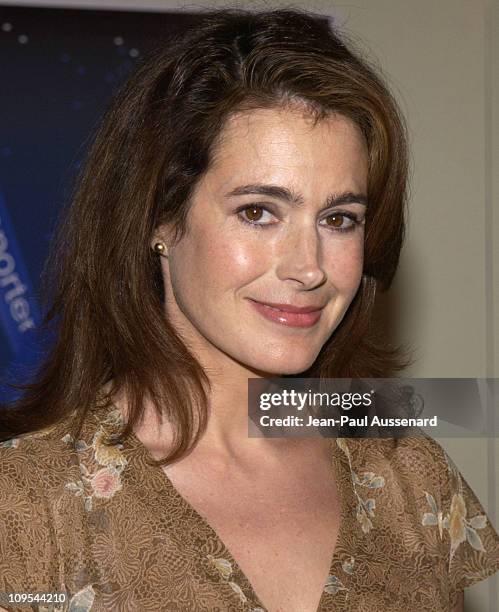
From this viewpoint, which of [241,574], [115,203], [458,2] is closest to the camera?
[241,574]

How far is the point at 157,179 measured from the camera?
1.06 m

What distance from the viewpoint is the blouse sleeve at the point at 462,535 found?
1159 millimetres

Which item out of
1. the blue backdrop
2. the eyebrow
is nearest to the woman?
the eyebrow

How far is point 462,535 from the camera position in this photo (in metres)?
1.17

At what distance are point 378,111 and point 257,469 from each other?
0.44 m

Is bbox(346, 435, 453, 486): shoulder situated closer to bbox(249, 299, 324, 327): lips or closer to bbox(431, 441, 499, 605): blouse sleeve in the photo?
bbox(431, 441, 499, 605): blouse sleeve

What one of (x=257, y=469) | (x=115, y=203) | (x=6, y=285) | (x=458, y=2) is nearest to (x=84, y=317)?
(x=115, y=203)

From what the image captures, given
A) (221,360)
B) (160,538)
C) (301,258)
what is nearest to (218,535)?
(160,538)

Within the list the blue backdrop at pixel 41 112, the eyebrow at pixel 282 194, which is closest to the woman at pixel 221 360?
the eyebrow at pixel 282 194

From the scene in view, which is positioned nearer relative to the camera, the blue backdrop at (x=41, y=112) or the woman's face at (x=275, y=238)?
the woman's face at (x=275, y=238)

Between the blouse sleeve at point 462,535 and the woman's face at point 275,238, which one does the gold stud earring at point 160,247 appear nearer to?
the woman's face at point 275,238

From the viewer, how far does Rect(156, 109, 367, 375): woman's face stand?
3.28 ft

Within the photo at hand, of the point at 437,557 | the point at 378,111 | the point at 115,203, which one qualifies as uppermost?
the point at 378,111

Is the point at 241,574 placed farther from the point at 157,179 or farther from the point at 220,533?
the point at 157,179
